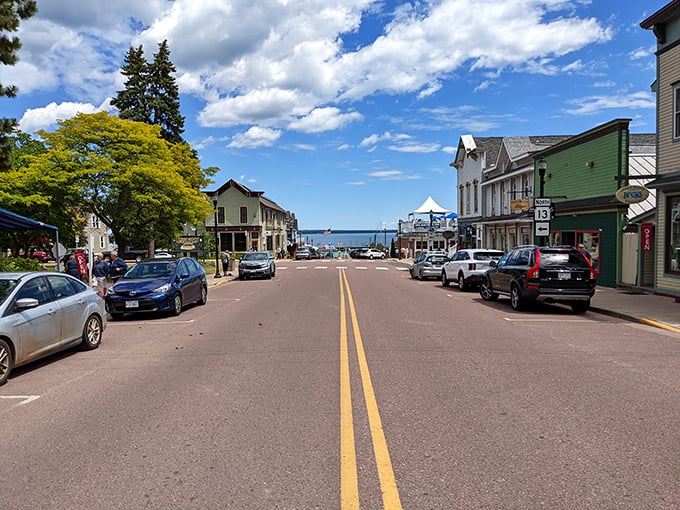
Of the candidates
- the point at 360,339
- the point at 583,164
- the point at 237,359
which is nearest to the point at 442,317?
the point at 360,339

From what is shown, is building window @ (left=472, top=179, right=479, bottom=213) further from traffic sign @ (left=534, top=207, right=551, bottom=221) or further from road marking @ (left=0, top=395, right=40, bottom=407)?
road marking @ (left=0, top=395, right=40, bottom=407)

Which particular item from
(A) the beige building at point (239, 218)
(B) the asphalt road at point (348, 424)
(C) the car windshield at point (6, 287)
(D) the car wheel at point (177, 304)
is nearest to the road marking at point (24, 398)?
(B) the asphalt road at point (348, 424)

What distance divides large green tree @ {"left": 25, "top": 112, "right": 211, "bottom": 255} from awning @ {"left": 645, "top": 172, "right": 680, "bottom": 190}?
1933cm

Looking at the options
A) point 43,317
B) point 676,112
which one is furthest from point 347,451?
point 676,112

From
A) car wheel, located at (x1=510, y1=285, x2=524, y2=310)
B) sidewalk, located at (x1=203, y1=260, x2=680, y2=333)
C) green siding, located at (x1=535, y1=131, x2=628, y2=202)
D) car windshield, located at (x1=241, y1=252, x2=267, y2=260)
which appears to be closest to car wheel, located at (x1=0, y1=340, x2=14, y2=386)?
car wheel, located at (x1=510, y1=285, x2=524, y2=310)

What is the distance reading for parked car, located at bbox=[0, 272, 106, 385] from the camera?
7113 millimetres

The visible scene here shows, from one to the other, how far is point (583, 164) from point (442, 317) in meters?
13.5

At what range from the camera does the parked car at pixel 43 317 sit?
711 centimetres

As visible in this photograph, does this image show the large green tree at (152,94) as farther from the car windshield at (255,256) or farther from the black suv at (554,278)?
the black suv at (554,278)

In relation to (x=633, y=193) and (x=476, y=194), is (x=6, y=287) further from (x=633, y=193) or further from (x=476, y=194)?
(x=476, y=194)

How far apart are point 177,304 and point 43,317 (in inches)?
247

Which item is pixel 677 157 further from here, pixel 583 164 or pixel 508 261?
pixel 583 164

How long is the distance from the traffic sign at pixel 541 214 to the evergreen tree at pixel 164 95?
3276cm

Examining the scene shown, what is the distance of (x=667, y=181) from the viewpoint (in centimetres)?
1539
